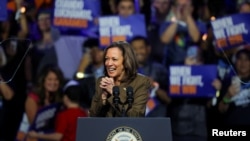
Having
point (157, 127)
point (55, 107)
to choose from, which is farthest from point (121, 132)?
point (55, 107)

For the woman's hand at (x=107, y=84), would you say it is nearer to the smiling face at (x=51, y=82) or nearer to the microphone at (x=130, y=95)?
the microphone at (x=130, y=95)

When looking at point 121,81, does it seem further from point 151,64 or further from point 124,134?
point 151,64

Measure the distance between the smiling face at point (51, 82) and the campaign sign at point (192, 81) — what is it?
1151mm

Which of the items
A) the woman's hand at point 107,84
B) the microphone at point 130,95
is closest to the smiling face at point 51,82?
the woman's hand at point 107,84

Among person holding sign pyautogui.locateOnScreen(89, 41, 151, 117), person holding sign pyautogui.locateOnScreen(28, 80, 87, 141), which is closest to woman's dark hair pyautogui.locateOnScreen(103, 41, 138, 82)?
person holding sign pyautogui.locateOnScreen(89, 41, 151, 117)

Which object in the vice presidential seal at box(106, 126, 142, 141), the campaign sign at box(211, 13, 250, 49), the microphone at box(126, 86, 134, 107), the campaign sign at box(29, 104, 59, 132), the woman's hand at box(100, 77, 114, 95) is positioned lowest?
the vice presidential seal at box(106, 126, 142, 141)

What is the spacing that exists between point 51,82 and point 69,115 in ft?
2.33

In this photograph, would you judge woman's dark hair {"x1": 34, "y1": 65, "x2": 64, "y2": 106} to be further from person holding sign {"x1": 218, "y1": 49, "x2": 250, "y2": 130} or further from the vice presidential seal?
the vice presidential seal

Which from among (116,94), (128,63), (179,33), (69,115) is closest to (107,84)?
(116,94)

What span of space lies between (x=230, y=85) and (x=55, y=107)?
1.77 m

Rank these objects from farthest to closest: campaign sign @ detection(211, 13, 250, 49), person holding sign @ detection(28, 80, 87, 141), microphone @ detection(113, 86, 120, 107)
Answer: campaign sign @ detection(211, 13, 250, 49)
person holding sign @ detection(28, 80, 87, 141)
microphone @ detection(113, 86, 120, 107)

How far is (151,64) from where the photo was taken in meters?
7.99

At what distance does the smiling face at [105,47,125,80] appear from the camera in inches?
204

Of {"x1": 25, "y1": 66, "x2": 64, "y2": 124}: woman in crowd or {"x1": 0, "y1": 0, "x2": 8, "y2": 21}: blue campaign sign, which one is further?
{"x1": 25, "y1": 66, "x2": 64, "y2": 124}: woman in crowd
